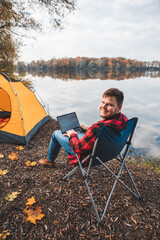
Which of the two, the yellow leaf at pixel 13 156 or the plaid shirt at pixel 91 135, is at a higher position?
the plaid shirt at pixel 91 135

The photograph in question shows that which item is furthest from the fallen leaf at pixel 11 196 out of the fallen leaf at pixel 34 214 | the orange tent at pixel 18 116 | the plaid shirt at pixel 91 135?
the orange tent at pixel 18 116

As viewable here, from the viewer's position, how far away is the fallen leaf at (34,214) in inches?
90.9

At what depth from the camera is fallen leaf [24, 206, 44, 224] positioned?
2.31 m

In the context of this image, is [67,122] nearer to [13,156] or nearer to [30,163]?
[30,163]

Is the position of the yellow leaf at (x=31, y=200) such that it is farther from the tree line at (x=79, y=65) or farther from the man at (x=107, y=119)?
the tree line at (x=79, y=65)

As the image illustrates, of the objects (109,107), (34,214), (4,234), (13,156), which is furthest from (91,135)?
(13,156)

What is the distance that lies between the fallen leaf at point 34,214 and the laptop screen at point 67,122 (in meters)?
1.53

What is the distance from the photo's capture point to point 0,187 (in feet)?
9.90

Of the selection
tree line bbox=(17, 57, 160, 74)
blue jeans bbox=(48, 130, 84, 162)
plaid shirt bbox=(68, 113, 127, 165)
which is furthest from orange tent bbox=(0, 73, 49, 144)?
tree line bbox=(17, 57, 160, 74)

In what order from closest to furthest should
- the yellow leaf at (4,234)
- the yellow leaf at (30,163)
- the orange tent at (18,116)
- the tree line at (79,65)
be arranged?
1. the yellow leaf at (4,234)
2. the yellow leaf at (30,163)
3. the orange tent at (18,116)
4. the tree line at (79,65)

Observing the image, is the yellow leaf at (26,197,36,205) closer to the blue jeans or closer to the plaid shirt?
the blue jeans

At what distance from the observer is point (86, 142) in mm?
2355

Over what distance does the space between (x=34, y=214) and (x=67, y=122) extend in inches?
72.2

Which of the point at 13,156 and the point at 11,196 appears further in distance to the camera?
the point at 13,156
